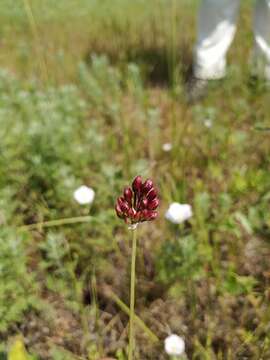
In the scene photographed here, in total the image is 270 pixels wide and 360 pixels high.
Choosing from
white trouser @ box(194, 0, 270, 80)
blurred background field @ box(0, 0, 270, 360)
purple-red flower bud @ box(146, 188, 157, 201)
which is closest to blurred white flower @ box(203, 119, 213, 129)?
blurred background field @ box(0, 0, 270, 360)

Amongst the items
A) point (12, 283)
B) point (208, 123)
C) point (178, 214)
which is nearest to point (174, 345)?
point (178, 214)

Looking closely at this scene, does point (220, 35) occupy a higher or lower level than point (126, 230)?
higher

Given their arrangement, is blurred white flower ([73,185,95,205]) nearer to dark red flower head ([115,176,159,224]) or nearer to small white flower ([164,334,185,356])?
small white flower ([164,334,185,356])

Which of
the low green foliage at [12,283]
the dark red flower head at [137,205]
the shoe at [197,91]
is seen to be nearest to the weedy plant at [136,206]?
the dark red flower head at [137,205]

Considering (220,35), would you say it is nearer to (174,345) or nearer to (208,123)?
(208,123)

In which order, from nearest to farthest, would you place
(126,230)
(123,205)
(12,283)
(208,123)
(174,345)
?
(123,205) → (174,345) → (12,283) → (126,230) → (208,123)
